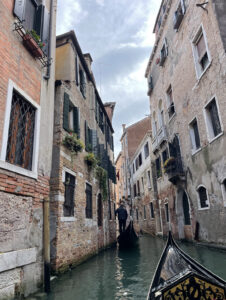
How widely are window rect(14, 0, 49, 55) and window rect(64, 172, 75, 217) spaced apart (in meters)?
3.19

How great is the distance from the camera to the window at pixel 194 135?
29.3 ft

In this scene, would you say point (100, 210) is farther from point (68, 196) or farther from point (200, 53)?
point (200, 53)

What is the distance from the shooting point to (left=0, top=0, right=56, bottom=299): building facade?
11.3 feet

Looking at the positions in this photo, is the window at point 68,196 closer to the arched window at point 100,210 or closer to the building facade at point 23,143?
the building facade at point 23,143

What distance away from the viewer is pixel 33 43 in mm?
4465

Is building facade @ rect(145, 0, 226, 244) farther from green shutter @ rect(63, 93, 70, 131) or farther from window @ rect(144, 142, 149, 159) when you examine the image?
green shutter @ rect(63, 93, 70, 131)

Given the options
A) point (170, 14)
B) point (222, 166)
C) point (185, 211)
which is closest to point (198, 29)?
point (170, 14)

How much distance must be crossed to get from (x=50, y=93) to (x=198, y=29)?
622 centimetres

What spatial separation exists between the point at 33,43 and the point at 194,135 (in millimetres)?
6942

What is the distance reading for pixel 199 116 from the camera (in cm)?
838

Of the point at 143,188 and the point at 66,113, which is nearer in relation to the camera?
the point at 66,113

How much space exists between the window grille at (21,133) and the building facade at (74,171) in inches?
58.0

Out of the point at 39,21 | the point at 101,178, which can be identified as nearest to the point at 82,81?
the point at 39,21

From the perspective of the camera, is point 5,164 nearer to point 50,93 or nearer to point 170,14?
point 50,93
